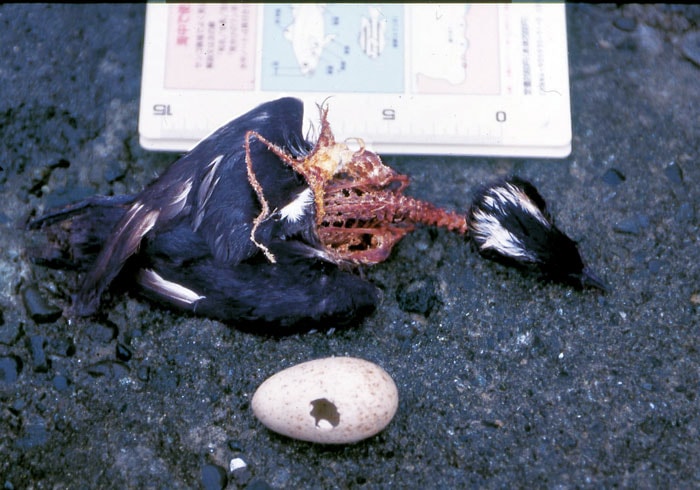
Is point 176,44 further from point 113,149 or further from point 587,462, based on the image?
point 587,462

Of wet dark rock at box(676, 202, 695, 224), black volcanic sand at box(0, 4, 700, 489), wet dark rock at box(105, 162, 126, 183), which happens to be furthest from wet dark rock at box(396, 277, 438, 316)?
wet dark rock at box(105, 162, 126, 183)

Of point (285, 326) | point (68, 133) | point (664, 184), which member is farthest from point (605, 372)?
point (68, 133)

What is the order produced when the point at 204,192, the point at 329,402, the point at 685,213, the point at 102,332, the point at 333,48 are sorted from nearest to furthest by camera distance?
the point at 329,402 < the point at 204,192 < the point at 102,332 < the point at 685,213 < the point at 333,48

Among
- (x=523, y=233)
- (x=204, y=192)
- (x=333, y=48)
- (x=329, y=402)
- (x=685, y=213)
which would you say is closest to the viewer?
(x=329, y=402)

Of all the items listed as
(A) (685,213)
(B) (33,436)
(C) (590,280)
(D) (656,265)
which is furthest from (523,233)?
(B) (33,436)

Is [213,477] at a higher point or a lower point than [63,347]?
lower

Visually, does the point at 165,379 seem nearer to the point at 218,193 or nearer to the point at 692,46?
the point at 218,193
